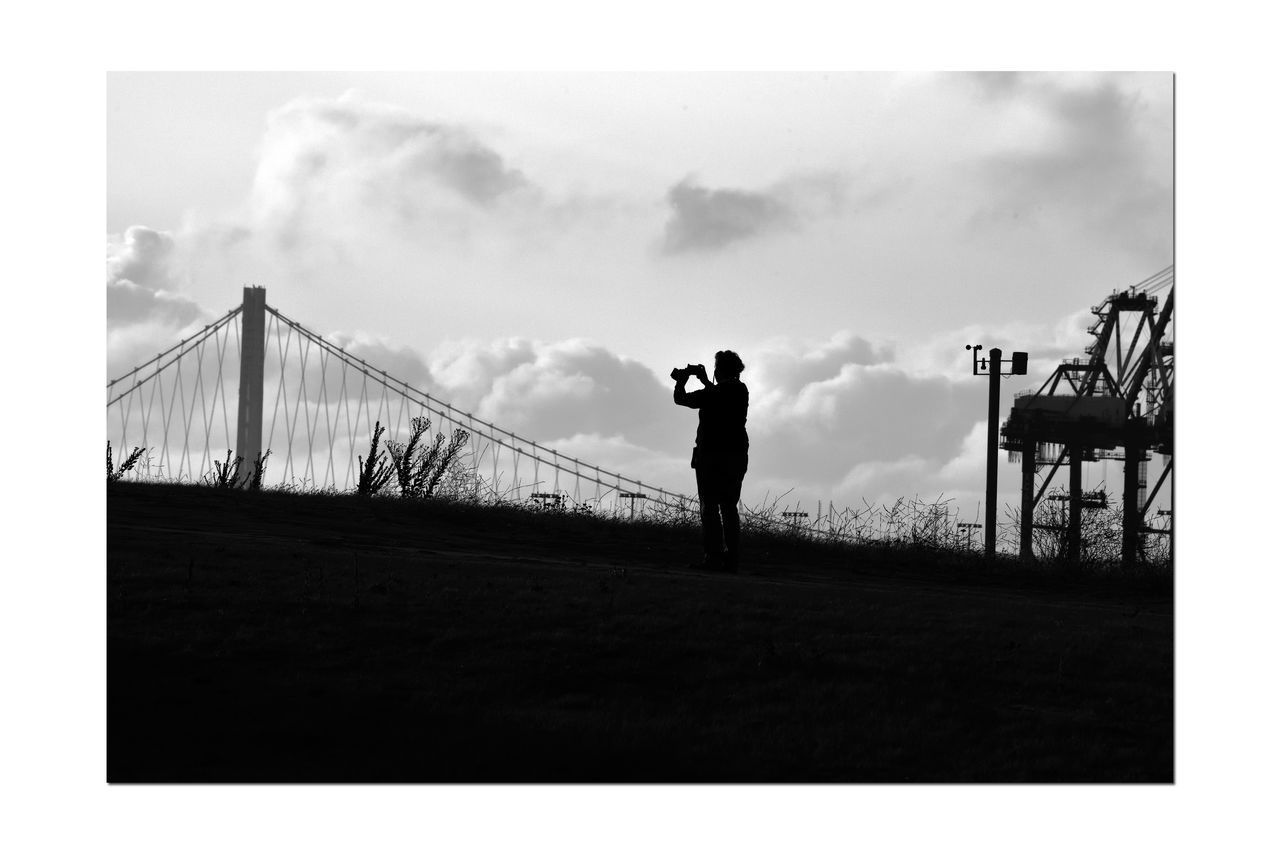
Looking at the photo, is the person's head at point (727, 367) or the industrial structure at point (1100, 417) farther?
the industrial structure at point (1100, 417)

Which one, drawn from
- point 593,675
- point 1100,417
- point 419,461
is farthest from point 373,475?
point 1100,417

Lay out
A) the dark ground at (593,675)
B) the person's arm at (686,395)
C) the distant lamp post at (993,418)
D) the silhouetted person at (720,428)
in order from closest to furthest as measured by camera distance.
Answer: the dark ground at (593,675), the person's arm at (686,395), the silhouetted person at (720,428), the distant lamp post at (993,418)

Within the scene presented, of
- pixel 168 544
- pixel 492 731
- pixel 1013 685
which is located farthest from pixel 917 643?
pixel 168 544

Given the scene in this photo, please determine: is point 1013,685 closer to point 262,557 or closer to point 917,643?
point 917,643

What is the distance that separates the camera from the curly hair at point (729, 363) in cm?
1055

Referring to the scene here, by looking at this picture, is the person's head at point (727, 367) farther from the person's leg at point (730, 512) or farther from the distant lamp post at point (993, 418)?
the distant lamp post at point (993, 418)

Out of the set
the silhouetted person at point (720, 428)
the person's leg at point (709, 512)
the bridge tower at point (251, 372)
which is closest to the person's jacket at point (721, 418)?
the silhouetted person at point (720, 428)

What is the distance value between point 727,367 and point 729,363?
4cm

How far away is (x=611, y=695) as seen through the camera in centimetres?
681

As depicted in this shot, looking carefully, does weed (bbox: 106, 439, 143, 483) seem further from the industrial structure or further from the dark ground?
the industrial structure

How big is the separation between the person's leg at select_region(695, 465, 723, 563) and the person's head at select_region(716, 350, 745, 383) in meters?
0.77

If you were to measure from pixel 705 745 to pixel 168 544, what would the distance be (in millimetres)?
5839

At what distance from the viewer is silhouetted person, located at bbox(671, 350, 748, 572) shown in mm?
10453

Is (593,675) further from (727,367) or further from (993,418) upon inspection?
(993,418)
